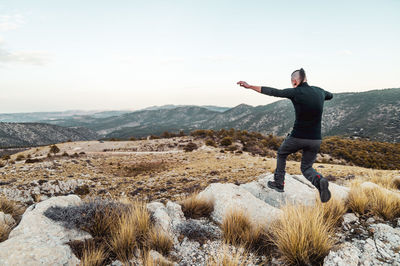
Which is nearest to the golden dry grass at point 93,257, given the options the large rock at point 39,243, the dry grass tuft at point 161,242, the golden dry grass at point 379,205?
the large rock at point 39,243

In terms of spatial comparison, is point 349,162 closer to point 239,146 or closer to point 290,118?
point 239,146

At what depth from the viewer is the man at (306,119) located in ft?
13.4

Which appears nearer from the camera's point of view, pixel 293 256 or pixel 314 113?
pixel 293 256

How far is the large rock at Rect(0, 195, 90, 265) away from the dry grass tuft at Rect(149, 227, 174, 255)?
108 centimetres

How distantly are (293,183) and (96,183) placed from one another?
11.3m

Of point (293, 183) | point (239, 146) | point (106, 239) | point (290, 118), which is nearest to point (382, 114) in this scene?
point (290, 118)

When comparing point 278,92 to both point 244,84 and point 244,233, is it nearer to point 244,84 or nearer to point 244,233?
point 244,84

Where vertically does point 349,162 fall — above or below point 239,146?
below

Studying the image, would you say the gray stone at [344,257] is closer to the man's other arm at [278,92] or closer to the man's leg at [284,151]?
the man's leg at [284,151]

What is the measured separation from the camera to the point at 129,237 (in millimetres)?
3012

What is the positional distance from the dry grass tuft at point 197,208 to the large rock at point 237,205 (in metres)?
0.15

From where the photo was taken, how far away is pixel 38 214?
3.55m

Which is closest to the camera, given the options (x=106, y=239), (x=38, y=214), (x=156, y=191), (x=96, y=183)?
(x=106, y=239)

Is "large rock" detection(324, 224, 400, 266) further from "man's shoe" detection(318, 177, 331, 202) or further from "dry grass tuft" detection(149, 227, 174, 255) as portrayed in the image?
"dry grass tuft" detection(149, 227, 174, 255)
